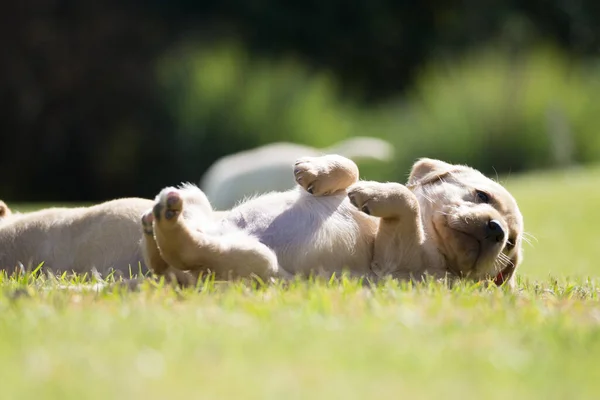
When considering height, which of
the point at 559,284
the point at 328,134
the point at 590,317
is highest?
the point at 590,317

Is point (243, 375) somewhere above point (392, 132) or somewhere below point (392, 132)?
above

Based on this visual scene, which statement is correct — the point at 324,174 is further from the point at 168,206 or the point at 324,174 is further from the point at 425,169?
the point at 168,206

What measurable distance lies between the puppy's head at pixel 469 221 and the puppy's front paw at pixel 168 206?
1396 mm

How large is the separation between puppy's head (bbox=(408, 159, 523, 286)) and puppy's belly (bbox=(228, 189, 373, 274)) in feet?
1.20

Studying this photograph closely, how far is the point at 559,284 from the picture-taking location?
5.39 meters

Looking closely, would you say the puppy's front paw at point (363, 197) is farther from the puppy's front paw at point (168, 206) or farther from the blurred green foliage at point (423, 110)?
the blurred green foliage at point (423, 110)

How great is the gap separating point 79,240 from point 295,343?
2.73 metres

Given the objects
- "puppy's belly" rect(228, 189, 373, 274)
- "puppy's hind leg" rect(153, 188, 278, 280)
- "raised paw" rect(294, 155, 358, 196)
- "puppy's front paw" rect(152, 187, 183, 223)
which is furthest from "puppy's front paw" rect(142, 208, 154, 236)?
"raised paw" rect(294, 155, 358, 196)

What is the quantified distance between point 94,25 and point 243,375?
17.9m

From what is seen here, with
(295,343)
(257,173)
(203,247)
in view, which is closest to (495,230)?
(203,247)

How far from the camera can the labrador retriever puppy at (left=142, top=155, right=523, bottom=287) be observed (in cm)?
439

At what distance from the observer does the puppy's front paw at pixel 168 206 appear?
3957mm

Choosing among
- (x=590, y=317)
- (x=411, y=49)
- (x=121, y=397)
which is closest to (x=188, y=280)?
(x=590, y=317)

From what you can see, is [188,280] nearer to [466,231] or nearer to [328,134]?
[466,231]
